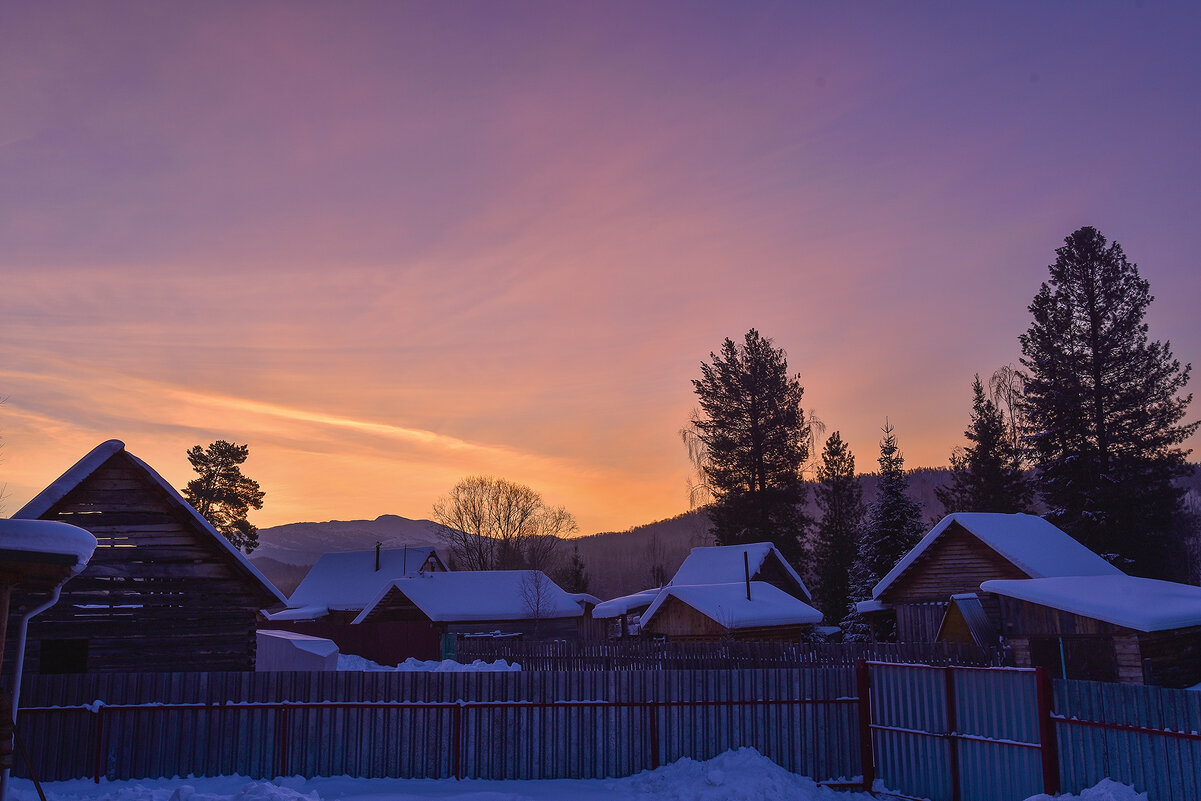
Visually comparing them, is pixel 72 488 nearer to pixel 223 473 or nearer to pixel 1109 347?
pixel 1109 347

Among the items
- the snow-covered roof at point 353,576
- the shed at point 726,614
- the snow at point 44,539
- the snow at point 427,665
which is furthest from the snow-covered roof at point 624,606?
the snow at point 44,539

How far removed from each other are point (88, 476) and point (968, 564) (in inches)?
1069

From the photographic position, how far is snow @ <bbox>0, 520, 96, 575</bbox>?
7930 mm

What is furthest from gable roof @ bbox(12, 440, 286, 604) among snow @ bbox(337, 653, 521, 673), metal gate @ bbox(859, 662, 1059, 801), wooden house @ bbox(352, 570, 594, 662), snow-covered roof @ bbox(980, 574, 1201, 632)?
wooden house @ bbox(352, 570, 594, 662)

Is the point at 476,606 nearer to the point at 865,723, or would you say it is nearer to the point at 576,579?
the point at 576,579

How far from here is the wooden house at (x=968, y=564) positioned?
30.7 m

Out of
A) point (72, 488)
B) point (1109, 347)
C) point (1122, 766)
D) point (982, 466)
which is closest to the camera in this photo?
point (1122, 766)

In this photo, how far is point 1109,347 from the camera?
43.7m

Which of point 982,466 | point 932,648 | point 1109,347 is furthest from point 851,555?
point 932,648

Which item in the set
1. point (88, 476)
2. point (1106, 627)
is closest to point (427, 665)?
point (88, 476)

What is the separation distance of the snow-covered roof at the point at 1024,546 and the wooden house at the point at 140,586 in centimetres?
2302

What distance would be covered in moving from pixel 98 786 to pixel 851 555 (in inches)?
1845

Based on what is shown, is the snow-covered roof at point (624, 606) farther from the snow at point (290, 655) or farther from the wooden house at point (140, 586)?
the wooden house at point (140, 586)

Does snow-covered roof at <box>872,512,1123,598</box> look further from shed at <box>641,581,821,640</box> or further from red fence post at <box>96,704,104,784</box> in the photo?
red fence post at <box>96,704,104,784</box>
